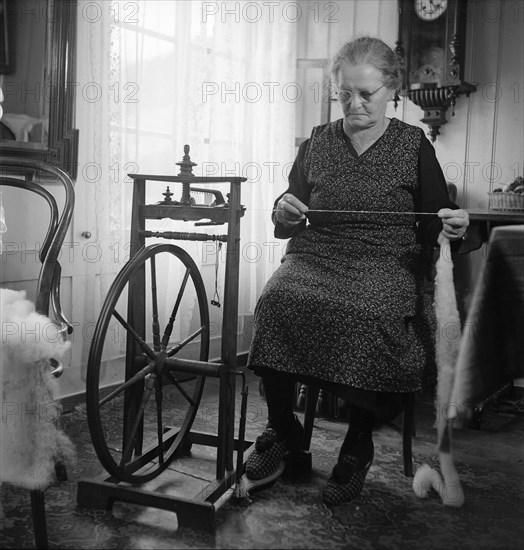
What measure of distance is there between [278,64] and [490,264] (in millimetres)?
2415

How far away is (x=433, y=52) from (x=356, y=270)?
170 cm

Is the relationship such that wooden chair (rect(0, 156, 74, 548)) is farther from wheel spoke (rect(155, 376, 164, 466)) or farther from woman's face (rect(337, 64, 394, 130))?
woman's face (rect(337, 64, 394, 130))

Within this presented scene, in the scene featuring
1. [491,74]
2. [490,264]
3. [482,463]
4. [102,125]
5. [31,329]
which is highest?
[491,74]

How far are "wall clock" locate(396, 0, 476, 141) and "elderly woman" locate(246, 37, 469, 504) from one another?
1192 millimetres

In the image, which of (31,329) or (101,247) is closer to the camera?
(31,329)

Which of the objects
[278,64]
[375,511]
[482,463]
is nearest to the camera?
[375,511]

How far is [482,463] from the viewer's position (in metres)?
2.43

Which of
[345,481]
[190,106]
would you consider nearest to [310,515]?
[345,481]

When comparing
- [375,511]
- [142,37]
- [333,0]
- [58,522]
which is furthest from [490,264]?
[333,0]

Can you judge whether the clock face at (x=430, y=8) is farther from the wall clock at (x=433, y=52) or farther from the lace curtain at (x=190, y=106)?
the lace curtain at (x=190, y=106)

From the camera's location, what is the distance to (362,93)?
2.21m

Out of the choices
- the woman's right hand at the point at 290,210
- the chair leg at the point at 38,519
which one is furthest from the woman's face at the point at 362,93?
the chair leg at the point at 38,519

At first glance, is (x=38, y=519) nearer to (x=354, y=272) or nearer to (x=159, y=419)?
(x=159, y=419)

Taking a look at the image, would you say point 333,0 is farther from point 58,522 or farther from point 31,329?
point 58,522
